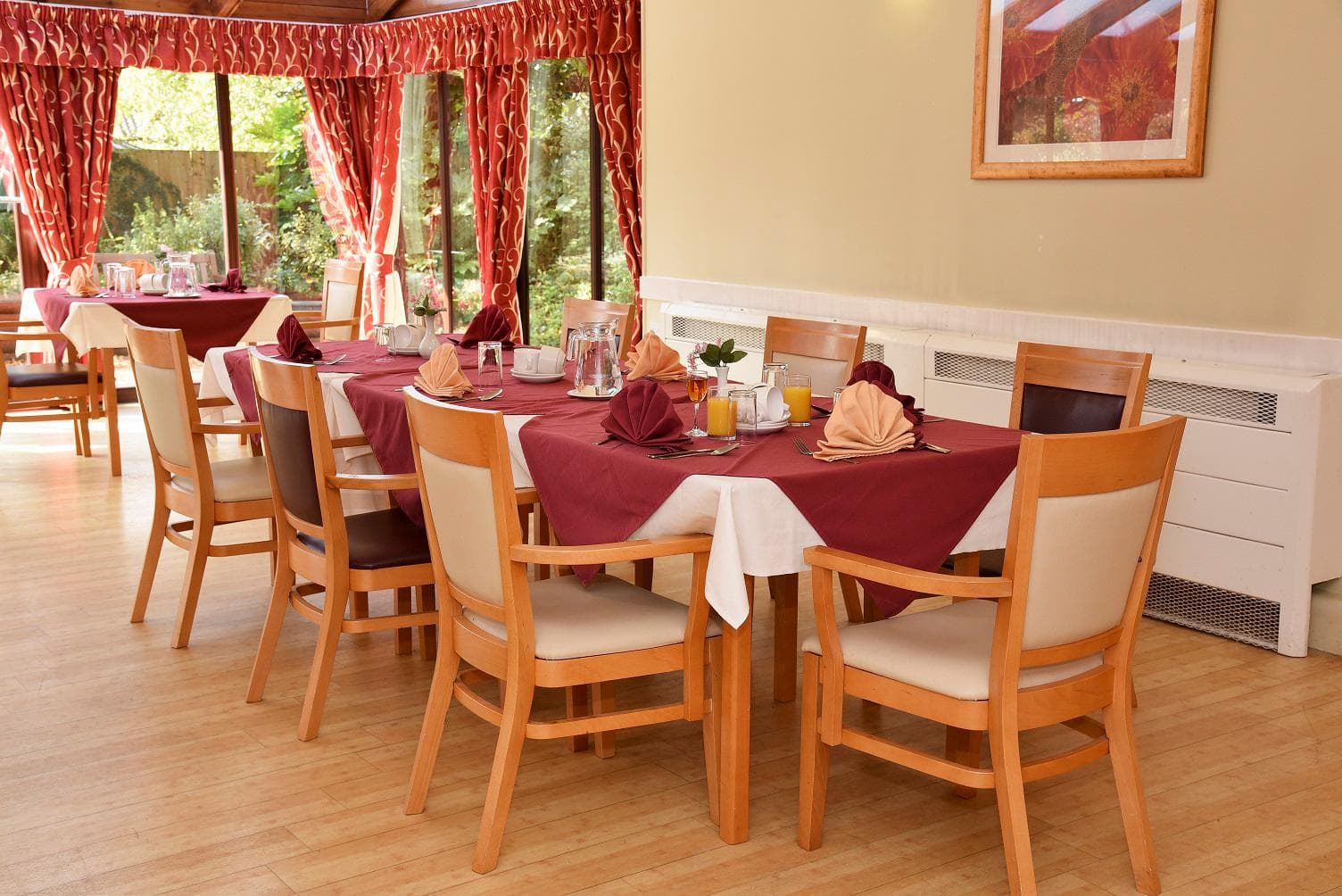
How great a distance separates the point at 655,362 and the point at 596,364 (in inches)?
11.0

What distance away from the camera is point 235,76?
8.73 metres

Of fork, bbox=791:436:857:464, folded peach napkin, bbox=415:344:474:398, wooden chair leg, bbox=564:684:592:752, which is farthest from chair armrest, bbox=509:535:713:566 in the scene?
folded peach napkin, bbox=415:344:474:398

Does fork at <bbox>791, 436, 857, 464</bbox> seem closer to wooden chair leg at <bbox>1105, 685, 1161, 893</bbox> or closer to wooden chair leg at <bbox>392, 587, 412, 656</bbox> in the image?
wooden chair leg at <bbox>1105, 685, 1161, 893</bbox>

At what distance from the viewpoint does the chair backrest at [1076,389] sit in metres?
3.27

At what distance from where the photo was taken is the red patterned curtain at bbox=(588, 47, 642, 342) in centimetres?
694

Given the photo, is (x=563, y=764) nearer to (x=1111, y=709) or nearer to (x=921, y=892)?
(x=921, y=892)

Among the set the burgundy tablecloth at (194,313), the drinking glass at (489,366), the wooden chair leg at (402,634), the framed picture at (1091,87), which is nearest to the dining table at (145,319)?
the burgundy tablecloth at (194,313)

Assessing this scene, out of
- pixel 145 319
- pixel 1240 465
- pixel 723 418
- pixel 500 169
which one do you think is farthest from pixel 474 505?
pixel 500 169

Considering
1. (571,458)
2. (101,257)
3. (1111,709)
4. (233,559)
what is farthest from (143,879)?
(101,257)

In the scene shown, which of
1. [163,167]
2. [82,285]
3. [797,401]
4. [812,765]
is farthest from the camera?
[163,167]

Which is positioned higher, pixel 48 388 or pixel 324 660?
pixel 48 388

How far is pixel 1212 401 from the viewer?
3904mm

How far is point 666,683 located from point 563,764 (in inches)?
22.6

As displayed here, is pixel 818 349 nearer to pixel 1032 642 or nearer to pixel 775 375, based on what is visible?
pixel 775 375
